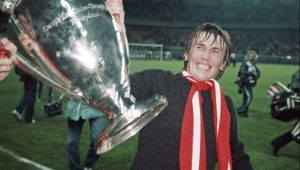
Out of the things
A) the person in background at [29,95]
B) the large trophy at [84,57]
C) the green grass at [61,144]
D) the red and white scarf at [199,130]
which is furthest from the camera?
the person in background at [29,95]

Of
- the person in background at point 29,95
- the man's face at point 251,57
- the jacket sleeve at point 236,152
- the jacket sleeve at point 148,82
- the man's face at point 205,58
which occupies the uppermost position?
the man's face at point 205,58

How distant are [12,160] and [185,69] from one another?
11.7 ft

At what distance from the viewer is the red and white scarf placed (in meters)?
1.82

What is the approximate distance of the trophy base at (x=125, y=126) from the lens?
3.42 ft

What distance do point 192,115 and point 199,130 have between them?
0.27 ft

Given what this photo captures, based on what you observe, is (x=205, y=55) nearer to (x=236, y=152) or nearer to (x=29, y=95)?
(x=236, y=152)

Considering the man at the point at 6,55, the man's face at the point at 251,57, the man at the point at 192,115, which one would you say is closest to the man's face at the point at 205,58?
the man at the point at 192,115

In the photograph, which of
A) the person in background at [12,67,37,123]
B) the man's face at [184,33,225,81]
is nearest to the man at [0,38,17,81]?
the man's face at [184,33,225,81]

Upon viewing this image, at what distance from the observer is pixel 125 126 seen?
1.06 m

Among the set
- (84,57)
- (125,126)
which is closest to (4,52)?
(84,57)

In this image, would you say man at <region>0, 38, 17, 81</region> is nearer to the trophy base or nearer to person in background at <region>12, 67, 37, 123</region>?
the trophy base

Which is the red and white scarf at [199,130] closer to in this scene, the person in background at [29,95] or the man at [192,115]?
the man at [192,115]

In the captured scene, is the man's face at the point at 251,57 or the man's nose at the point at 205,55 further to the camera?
the man's face at the point at 251,57

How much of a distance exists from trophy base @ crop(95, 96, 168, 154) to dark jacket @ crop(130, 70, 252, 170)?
707mm
